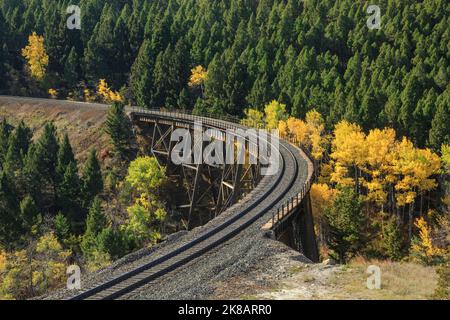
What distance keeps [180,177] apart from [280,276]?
3981 centimetres

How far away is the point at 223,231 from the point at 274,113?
137ft

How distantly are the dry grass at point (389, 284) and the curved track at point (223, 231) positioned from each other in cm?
740

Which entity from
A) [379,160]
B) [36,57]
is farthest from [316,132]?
[36,57]

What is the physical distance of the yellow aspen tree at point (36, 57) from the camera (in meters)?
96.2

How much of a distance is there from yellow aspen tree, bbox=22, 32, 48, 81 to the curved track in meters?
63.5

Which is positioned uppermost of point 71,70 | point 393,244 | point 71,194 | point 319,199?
point 71,70

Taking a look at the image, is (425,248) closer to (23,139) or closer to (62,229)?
(62,229)

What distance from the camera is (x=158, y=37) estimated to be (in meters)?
91.3

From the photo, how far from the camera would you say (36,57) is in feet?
316

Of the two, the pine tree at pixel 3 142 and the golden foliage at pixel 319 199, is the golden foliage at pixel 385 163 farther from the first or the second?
the pine tree at pixel 3 142

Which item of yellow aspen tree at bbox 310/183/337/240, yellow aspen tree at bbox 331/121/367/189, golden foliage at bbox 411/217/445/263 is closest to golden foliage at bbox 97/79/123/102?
yellow aspen tree at bbox 331/121/367/189

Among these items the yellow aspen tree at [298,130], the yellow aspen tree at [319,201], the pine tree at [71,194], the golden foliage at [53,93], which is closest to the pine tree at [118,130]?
the pine tree at [71,194]

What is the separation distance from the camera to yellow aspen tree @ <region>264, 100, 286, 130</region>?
67081mm
